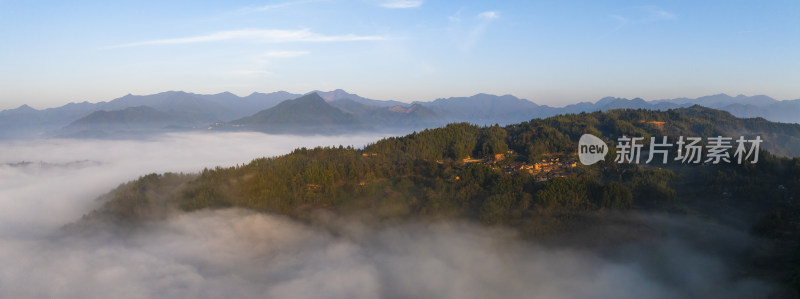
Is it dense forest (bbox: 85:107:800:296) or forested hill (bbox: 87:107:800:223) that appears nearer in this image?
dense forest (bbox: 85:107:800:296)

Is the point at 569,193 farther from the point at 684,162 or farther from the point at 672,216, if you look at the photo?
the point at 684,162

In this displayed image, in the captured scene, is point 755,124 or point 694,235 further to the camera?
point 755,124

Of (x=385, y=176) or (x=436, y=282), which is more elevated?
(x=385, y=176)

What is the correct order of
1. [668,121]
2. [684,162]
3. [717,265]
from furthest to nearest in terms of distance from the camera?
[668,121], [684,162], [717,265]

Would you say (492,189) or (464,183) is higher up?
(464,183)

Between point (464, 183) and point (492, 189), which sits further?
point (464, 183)

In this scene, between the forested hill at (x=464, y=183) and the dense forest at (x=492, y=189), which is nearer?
the dense forest at (x=492, y=189)

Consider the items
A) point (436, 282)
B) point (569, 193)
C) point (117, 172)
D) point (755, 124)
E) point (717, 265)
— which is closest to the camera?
point (717, 265)

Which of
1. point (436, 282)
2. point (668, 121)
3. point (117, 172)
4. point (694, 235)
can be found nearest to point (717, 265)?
point (694, 235)
